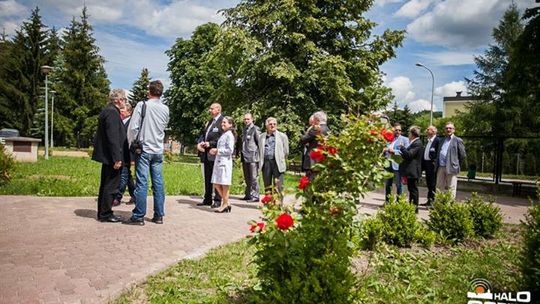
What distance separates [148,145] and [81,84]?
47614mm

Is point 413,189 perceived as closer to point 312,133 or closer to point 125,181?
point 312,133

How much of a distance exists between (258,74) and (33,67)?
35352mm

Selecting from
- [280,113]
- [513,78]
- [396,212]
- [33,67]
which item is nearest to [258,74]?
[280,113]

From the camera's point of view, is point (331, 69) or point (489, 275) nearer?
point (489, 275)

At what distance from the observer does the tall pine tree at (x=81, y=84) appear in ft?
153

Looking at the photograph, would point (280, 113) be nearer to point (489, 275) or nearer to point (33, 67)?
point (489, 275)

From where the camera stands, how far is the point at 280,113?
2119cm

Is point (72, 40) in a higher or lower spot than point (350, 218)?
higher

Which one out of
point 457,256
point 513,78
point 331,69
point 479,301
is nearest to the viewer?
point 479,301

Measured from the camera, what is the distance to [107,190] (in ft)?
20.3

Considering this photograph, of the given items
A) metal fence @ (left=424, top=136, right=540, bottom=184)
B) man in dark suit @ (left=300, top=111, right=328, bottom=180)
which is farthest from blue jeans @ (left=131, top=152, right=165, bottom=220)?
metal fence @ (left=424, top=136, right=540, bottom=184)

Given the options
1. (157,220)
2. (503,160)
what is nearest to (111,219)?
(157,220)

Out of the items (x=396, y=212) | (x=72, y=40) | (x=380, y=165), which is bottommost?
(x=396, y=212)

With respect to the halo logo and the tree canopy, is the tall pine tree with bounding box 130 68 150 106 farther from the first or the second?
Answer: the halo logo
